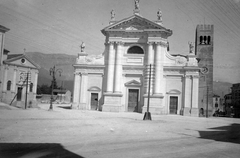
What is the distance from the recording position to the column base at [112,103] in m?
35.0

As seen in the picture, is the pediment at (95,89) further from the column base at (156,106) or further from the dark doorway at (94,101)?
the column base at (156,106)

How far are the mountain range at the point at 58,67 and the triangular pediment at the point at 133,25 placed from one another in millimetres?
8161

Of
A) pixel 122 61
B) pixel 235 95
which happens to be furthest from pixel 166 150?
pixel 235 95

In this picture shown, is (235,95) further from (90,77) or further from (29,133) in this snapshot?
(29,133)

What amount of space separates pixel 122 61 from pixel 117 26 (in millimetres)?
5473

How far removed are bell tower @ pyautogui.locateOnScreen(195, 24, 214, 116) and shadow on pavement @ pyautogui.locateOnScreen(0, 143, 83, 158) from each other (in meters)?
47.6

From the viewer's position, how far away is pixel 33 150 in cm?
906

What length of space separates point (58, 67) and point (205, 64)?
36.3m

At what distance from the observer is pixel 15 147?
9.43 m

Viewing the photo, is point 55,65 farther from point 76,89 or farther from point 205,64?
point 205,64

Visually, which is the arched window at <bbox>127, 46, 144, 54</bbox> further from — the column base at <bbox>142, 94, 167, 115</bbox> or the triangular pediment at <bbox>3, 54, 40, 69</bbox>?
the triangular pediment at <bbox>3, 54, 40, 69</bbox>

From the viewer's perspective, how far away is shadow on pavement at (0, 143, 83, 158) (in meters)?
8.33

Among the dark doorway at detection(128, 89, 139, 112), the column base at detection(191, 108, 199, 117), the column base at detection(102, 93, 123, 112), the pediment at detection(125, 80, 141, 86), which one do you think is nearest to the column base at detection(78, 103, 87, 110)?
the column base at detection(102, 93, 123, 112)

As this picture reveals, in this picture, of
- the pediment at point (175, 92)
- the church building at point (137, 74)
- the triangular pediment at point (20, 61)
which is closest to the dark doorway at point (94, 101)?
the church building at point (137, 74)
